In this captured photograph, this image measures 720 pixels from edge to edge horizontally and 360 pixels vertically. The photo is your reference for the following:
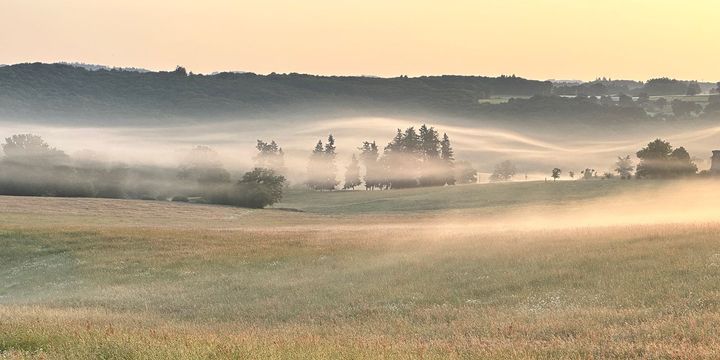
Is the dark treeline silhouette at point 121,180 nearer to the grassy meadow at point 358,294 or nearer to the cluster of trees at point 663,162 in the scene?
the cluster of trees at point 663,162

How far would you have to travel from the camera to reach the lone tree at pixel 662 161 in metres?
108

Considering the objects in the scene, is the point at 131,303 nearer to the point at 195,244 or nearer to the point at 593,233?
the point at 195,244


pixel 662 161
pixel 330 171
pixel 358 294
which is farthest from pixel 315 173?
pixel 358 294

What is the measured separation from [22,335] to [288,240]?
96.8ft

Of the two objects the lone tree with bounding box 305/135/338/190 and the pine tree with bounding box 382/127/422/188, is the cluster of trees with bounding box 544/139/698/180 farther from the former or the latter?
the lone tree with bounding box 305/135/338/190

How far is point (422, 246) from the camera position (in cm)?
3641

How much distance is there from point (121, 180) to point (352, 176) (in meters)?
78.8

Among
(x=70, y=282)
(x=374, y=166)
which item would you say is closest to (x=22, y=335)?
(x=70, y=282)

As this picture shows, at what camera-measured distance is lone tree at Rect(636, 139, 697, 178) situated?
10806 cm

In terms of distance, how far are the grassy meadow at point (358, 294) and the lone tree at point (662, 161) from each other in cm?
8020

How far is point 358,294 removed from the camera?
914 inches

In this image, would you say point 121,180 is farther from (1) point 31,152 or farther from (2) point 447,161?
(2) point 447,161

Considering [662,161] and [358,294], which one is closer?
[358,294]

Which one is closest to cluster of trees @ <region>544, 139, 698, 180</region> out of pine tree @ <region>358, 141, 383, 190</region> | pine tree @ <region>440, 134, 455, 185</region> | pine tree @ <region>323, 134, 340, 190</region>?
pine tree @ <region>440, 134, 455, 185</region>
